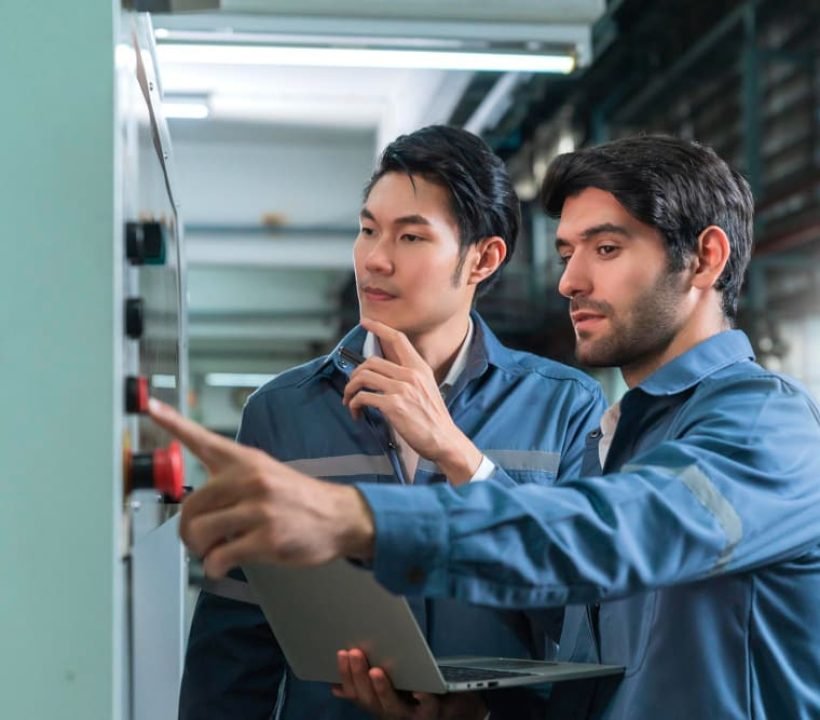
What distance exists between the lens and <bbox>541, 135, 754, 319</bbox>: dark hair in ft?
4.75

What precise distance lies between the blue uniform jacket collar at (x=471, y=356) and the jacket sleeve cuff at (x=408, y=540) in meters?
0.84

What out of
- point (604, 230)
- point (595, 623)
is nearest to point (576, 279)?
point (604, 230)

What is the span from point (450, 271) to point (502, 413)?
0.23m

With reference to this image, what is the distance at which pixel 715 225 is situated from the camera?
1477 mm

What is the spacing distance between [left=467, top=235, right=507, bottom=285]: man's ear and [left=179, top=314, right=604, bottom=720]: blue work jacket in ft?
0.46

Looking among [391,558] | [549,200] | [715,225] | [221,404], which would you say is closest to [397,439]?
[549,200]

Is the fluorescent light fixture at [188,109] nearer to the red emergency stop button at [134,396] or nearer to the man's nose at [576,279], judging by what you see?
the man's nose at [576,279]

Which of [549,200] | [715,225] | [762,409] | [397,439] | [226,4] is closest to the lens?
[762,409]

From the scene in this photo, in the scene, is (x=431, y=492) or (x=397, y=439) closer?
(x=431, y=492)

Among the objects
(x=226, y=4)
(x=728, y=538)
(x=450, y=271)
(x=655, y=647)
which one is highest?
(x=226, y=4)

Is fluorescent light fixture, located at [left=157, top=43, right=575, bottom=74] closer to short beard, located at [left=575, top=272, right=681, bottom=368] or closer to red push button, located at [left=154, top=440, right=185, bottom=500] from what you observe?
short beard, located at [left=575, top=272, right=681, bottom=368]

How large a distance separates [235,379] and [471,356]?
34.5 ft

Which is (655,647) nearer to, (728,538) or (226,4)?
(728,538)
